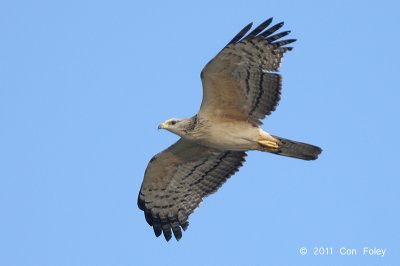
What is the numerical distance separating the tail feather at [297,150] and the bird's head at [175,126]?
1.68 meters

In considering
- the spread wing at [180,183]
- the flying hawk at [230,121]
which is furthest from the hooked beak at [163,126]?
the spread wing at [180,183]

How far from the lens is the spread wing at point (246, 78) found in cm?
1344

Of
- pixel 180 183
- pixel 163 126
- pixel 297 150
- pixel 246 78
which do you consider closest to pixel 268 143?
pixel 297 150

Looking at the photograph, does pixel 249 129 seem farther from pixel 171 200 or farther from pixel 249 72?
pixel 171 200

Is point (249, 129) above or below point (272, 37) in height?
below

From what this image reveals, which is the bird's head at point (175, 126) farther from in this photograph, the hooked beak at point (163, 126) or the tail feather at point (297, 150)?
the tail feather at point (297, 150)

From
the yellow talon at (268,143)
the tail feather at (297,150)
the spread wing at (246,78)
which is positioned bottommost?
the tail feather at (297,150)

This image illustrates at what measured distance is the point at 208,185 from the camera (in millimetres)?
15422

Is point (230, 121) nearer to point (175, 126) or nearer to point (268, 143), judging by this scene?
point (268, 143)

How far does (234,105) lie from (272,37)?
4.56 ft

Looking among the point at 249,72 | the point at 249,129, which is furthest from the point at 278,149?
the point at 249,72

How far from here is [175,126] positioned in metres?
13.7

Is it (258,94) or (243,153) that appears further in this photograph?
(243,153)

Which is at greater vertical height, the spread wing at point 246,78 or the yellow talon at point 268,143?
the spread wing at point 246,78
